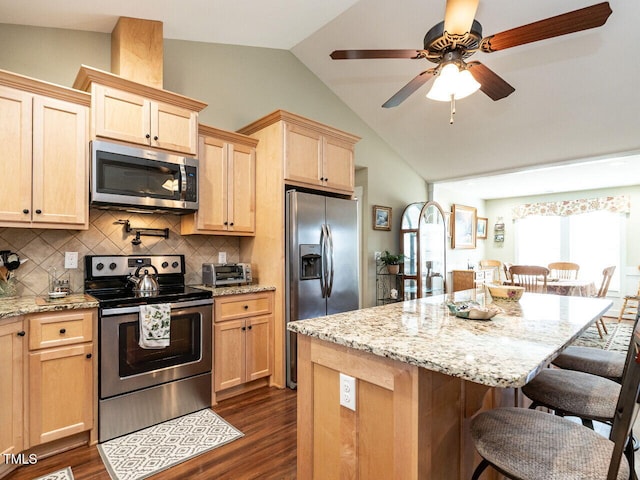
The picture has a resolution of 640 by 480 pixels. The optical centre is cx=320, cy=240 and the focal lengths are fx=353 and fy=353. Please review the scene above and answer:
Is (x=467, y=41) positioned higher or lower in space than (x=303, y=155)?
higher

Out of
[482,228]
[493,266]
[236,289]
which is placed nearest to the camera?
[236,289]

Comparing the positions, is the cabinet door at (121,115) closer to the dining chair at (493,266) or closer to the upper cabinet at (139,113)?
the upper cabinet at (139,113)

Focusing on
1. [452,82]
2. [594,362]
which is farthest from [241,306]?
[594,362]

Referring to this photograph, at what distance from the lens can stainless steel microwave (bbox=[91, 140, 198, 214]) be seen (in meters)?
2.39

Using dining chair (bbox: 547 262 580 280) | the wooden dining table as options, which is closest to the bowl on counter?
the wooden dining table

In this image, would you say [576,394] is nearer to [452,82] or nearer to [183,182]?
[452,82]

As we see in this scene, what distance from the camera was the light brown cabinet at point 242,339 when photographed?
2.76 metres

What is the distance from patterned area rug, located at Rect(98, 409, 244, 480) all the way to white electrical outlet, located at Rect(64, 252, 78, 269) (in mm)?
1244

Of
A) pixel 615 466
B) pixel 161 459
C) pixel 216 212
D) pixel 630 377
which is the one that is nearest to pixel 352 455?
pixel 615 466

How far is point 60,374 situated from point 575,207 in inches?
323

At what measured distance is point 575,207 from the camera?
6.89 m

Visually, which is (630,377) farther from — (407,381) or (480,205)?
(480,205)

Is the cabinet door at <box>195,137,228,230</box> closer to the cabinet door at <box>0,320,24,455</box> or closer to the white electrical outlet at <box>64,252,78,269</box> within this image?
the white electrical outlet at <box>64,252,78,269</box>

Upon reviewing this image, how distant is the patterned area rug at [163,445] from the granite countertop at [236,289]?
89 centimetres
